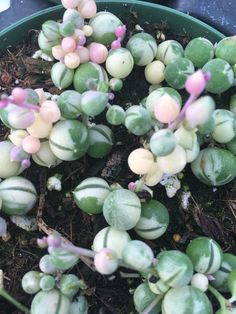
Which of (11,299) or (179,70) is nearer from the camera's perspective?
(11,299)

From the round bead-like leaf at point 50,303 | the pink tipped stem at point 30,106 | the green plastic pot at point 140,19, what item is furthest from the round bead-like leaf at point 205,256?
the green plastic pot at point 140,19

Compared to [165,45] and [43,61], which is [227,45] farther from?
[43,61]

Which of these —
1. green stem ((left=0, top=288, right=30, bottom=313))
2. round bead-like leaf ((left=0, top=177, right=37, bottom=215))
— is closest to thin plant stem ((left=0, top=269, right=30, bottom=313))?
green stem ((left=0, top=288, right=30, bottom=313))

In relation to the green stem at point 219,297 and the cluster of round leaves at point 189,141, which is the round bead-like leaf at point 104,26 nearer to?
the cluster of round leaves at point 189,141

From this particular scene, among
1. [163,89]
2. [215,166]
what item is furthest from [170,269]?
[163,89]

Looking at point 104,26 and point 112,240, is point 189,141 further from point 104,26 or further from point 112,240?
point 104,26

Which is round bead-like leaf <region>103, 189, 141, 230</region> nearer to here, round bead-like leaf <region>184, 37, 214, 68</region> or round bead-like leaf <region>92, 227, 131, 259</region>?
round bead-like leaf <region>92, 227, 131, 259</region>
